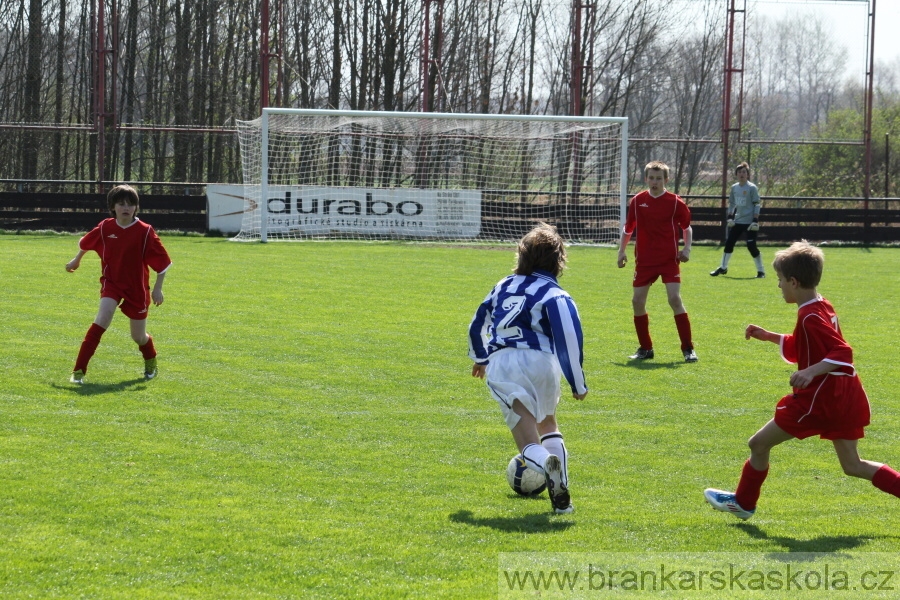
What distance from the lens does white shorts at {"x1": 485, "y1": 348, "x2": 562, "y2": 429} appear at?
4922mm

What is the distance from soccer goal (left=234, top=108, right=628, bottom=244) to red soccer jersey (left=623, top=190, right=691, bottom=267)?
12321 mm

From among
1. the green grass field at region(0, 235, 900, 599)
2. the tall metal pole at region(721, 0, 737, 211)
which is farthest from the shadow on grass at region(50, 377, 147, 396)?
the tall metal pole at region(721, 0, 737, 211)

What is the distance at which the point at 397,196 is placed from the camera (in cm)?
2295

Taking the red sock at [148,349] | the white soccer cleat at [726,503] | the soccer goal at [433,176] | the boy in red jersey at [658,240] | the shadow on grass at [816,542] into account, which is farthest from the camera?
the soccer goal at [433,176]

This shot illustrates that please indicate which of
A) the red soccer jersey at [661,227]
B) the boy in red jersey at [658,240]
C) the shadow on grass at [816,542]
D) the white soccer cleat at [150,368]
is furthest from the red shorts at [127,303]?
the shadow on grass at [816,542]

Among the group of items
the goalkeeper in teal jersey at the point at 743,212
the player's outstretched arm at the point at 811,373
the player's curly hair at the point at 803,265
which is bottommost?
the player's outstretched arm at the point at 811,373

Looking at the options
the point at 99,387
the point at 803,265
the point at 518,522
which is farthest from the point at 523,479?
the point at 99,387

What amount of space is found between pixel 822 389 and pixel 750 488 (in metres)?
0.57

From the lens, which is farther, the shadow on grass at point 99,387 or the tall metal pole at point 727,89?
the tall metal pole at point 727,89

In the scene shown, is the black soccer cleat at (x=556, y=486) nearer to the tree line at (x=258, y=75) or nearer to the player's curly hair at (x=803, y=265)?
the player's curly hair at (x=803, y=265)

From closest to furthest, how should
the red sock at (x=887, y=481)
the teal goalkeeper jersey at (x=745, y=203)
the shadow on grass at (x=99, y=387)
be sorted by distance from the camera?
the red sock at (x=887, y=481) < the shadow on grass at (x=99, y=387) < the teal goalkeeper jersey at (x=745, y=203)

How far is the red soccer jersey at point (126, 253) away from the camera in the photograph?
784cm

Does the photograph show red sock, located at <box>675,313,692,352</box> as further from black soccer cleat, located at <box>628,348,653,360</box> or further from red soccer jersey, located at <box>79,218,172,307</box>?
red soccer jersey, located at <box>79,218,172,307</box>

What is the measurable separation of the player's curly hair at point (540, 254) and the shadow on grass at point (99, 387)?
3617mm
